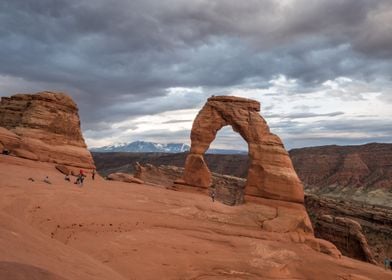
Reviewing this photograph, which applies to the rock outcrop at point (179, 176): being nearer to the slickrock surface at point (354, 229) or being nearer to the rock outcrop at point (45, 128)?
the slickrock surface at point (354, 229)

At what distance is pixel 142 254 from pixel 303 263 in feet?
29.5

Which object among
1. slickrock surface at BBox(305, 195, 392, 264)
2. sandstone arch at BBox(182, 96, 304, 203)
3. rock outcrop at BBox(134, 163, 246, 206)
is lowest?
slickrock surface at BBox(305, 195, 392, 264)

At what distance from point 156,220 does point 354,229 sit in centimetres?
2264

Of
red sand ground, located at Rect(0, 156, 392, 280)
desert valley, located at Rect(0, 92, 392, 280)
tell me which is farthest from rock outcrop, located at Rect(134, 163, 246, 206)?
red sand ground, located at Rect(0, 156, 392, 280)

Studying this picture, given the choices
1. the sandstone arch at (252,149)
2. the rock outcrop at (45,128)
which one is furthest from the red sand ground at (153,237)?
the rock outcrop at (45,128)

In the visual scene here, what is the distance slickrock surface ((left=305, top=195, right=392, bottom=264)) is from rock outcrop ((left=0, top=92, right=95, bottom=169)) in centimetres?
2481

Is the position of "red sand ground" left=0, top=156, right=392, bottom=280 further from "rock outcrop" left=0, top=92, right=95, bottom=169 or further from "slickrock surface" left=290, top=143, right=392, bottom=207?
"slickrock surface" left=290, top=143, right=392, bottom=207

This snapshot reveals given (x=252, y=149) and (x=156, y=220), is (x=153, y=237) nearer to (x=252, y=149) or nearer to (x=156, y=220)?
(x=156, y=220)

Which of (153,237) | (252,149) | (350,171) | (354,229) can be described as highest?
(252,149)

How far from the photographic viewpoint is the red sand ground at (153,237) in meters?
15.3

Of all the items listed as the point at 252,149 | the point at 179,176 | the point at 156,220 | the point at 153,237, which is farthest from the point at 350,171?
the point at 153,237

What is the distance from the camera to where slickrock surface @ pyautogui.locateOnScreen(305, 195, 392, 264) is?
35188 mm

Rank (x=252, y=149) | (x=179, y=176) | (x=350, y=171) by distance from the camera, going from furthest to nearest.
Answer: (x=350, y=171)
(x=179, y=176)
(x=252, y=149)

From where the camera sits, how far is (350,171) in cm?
12625
